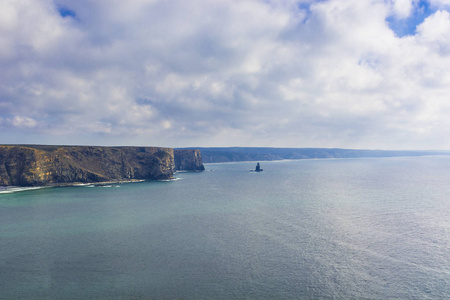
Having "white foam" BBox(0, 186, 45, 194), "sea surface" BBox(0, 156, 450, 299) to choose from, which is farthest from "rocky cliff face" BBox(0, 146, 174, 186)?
"sea surface" BBox(0, 156, 450, 299)

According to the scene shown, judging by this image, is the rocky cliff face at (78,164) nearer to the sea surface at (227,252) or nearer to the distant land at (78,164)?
the distant land at (78,164)

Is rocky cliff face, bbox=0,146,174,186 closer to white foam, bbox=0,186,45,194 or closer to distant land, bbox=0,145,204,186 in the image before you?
distant land, bbox=0,145,204,186

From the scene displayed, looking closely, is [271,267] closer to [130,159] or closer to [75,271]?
[75,271]

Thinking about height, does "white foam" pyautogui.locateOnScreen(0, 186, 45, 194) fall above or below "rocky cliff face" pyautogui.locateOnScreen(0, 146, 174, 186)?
below

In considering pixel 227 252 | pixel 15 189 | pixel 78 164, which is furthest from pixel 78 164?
pixel 227 252

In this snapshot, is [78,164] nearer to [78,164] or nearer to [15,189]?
[78,164]

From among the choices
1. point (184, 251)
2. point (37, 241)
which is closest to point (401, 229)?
point (184, 251)
